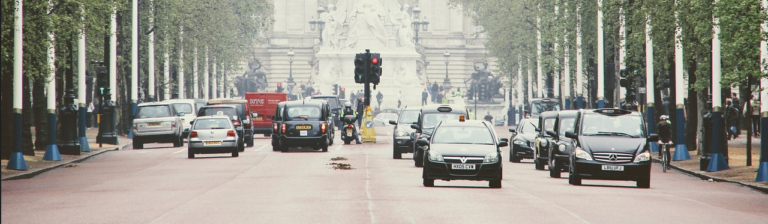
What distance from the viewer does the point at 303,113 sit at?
41.0 meters

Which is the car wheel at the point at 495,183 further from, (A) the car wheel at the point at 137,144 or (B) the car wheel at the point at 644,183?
(A) the car wheel at the point at 137,144

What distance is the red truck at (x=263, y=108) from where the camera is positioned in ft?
186

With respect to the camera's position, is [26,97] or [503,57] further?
[503,57]

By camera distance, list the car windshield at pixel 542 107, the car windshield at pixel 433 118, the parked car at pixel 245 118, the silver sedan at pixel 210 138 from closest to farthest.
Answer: the car windshield at pixel 433 118, the silver sedan at pixel 210 138, the parked car at pixel 245 118, the car windshield at pixel 542 107

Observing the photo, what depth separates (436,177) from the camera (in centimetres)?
2288

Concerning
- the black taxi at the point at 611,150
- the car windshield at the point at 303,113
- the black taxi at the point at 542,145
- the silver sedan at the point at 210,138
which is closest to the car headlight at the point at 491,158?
the black taxi at the point at 611,150

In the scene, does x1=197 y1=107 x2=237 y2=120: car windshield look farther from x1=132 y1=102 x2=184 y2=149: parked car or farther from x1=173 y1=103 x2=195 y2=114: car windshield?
x1=173 y1=103 x2=195 y2=114: car windshield

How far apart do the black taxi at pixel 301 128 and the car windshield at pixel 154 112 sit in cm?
530

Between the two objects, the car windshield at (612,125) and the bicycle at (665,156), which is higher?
the car windshield at (612,125)

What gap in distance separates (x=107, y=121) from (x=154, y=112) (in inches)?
→ 144

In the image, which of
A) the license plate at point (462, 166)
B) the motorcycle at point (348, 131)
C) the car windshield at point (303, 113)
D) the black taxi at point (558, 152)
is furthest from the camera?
the motorcycle at point (348, 131)

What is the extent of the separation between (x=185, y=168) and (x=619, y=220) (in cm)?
1672

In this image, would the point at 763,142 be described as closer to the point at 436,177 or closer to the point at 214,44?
the point at 436,177

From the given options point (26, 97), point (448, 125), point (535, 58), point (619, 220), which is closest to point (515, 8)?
point (535, 58)
